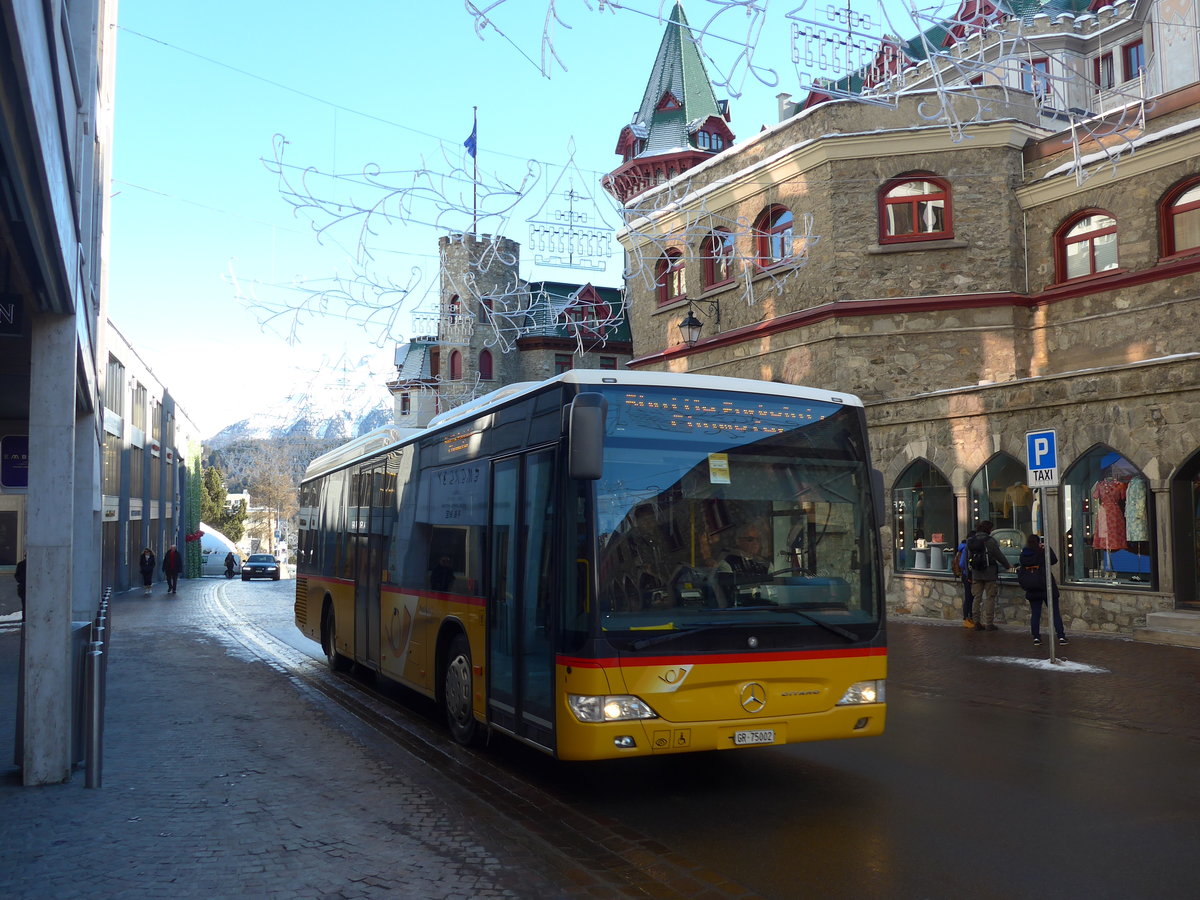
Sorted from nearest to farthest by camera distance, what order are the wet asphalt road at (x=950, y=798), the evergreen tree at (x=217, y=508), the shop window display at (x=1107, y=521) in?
the wet asphalt road at (x=950, y=798) < the shop window display at (x=1107, y=521) < the evergreen tree at (x=217, y=508)

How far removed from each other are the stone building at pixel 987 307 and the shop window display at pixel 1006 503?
4cm

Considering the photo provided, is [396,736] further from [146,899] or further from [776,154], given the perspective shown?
[776,154]

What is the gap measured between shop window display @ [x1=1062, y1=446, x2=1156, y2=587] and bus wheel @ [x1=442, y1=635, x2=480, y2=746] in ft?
38.3

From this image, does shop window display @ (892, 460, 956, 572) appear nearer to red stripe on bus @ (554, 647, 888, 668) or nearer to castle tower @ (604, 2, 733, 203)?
red stripe on bus @ (554, 647, 888, 668)

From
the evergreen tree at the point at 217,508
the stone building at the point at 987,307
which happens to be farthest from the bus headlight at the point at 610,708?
the evergreen tree at the point at 217,508

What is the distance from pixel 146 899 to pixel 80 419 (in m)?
8.79

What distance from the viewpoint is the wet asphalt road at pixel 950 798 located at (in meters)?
5.62

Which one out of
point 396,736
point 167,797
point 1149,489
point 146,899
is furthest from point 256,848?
point 1149,489

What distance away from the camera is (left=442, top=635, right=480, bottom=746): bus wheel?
29.7ft

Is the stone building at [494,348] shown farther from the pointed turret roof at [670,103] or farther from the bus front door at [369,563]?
the bus front door at [369,563]

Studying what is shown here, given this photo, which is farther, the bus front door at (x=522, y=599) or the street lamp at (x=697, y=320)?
the street lamp at (x=697, y=320)

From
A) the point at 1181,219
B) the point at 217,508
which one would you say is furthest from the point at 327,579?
the point at 217,508

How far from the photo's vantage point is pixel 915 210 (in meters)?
23.8

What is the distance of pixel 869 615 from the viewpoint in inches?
297
